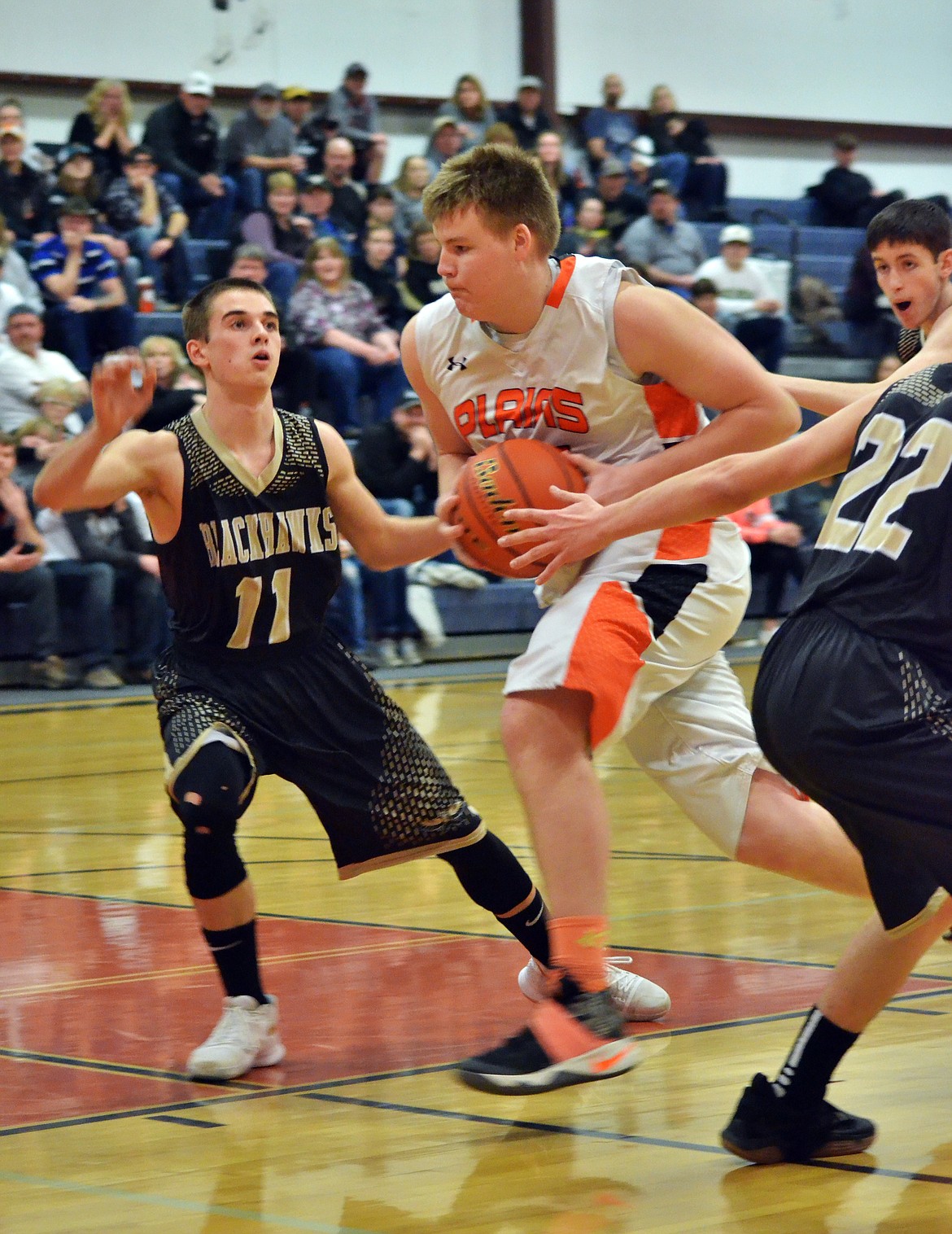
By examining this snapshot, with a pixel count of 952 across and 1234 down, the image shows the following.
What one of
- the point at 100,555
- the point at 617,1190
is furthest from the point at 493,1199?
the point at 100,555

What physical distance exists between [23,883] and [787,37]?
1625 cm

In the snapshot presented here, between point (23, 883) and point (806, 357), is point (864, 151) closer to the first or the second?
point (806, 357)

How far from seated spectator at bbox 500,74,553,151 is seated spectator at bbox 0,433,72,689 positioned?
652 centimetres

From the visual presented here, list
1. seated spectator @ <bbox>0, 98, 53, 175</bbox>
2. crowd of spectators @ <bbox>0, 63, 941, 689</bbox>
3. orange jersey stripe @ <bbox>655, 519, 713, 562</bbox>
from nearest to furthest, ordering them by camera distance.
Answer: orange jersey stripe @ <bbox>655, 519, 713, 562</bbox>
crowd of spectators @ <bbox>0, 63, 941, 689</bbox>
seated spectator @ <bbox>0, 98, 53, 175</bbox>

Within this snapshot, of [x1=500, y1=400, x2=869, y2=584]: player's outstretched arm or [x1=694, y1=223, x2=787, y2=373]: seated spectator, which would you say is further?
[x1=694, y1=223, x2=787, y2=373]: seated spectator

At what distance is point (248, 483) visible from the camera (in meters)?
4.07

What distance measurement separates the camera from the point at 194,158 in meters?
13.8

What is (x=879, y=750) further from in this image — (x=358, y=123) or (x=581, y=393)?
(x=358, y=123)

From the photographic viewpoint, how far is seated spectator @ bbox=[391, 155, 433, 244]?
14.0 metres

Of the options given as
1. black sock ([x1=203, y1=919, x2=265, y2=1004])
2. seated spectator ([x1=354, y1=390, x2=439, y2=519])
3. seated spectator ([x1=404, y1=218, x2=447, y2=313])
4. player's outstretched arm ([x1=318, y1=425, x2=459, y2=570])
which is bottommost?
seated spectator ([x1=354, y1=390, x2=439, y2=519])

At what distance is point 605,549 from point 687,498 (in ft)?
1.83

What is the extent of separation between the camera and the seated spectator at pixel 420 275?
13.0m

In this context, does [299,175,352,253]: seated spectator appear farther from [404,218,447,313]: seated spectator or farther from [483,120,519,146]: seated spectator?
[483,120,519,146]: seated spectator

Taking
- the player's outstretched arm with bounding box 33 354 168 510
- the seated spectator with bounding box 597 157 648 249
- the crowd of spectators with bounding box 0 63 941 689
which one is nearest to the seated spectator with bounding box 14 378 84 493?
the crowd of spectators with bounding box 0 63 941 689
